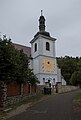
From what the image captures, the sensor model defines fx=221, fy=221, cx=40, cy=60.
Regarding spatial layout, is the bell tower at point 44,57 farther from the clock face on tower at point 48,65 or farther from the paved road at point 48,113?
the paved road at point 48,113

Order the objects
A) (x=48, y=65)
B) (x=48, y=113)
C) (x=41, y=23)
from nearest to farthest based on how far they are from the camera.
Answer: (x=48, y=113) → (x=48, y=65) → (x=41, y=23)

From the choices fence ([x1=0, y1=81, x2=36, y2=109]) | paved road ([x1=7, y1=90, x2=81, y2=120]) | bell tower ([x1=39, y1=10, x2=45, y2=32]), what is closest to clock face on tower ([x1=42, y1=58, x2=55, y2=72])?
bell tower ([x1=39, y1=10, x2=45, y2=32])

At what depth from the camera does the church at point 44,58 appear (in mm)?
47312

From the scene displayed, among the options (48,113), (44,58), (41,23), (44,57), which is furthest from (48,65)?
(48,113)

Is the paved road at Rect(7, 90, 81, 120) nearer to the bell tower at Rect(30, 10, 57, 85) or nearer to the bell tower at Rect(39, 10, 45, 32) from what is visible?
the bell tower at Rect(30, 10, 57, 85)

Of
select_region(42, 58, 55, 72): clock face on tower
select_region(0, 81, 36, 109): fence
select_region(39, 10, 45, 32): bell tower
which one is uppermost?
select_region(39, 10, 45, 32): bell tower

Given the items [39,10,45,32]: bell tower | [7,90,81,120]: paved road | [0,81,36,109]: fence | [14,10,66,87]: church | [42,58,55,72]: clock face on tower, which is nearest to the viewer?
[7,90,81,120]: paved road

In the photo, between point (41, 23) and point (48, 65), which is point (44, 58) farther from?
point (41, 23)

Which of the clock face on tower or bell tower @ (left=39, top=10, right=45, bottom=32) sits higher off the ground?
bell tower @ (left=39, top=10, right=45, bottom=32)

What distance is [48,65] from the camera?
48.5 metres

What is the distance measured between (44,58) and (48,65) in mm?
1788

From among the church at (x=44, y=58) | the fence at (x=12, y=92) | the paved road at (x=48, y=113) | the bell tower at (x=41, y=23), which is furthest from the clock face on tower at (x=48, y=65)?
the paved road at (x=48, y=113)

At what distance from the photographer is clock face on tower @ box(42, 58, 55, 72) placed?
47.8 m

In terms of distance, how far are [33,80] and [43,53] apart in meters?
21.4
